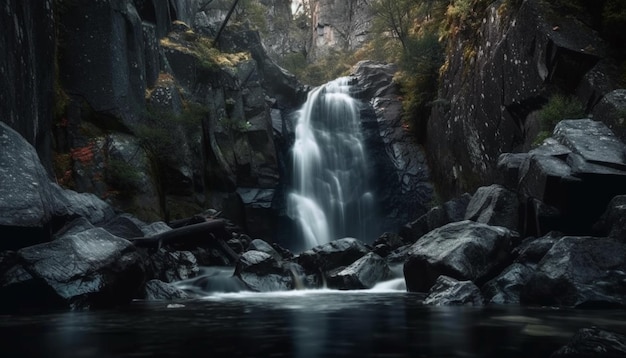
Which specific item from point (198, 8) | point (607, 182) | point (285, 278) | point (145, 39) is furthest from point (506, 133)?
point (198, 8)

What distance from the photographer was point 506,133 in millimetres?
12859

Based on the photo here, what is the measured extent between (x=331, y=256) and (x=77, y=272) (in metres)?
6.91

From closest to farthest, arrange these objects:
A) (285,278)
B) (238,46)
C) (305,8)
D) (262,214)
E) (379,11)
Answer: (285,278) → (262,214) → (238,46) → (379,11) → (305,8)

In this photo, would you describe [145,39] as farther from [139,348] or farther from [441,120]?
[139,348]

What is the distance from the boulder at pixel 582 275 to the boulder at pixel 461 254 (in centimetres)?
121

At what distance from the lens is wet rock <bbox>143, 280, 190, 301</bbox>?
7715mm

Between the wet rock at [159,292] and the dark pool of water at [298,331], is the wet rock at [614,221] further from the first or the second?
the wet rock at [159,292]

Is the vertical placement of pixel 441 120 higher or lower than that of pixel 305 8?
lower

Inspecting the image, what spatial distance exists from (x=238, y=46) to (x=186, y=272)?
17.2 meters

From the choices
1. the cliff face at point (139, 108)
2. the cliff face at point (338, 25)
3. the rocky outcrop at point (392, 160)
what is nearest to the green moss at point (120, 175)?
the cliff face at point (139, 108)

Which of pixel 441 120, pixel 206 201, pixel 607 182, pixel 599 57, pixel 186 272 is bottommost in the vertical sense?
pixel 186 272

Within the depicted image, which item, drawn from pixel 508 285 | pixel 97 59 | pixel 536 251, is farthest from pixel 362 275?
pixel 97 59

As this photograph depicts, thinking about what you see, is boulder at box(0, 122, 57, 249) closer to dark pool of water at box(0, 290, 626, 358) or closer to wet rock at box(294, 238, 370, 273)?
dark pool of water at box(0, 290, 626, 358)

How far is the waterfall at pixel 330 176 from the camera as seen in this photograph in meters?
20.2
